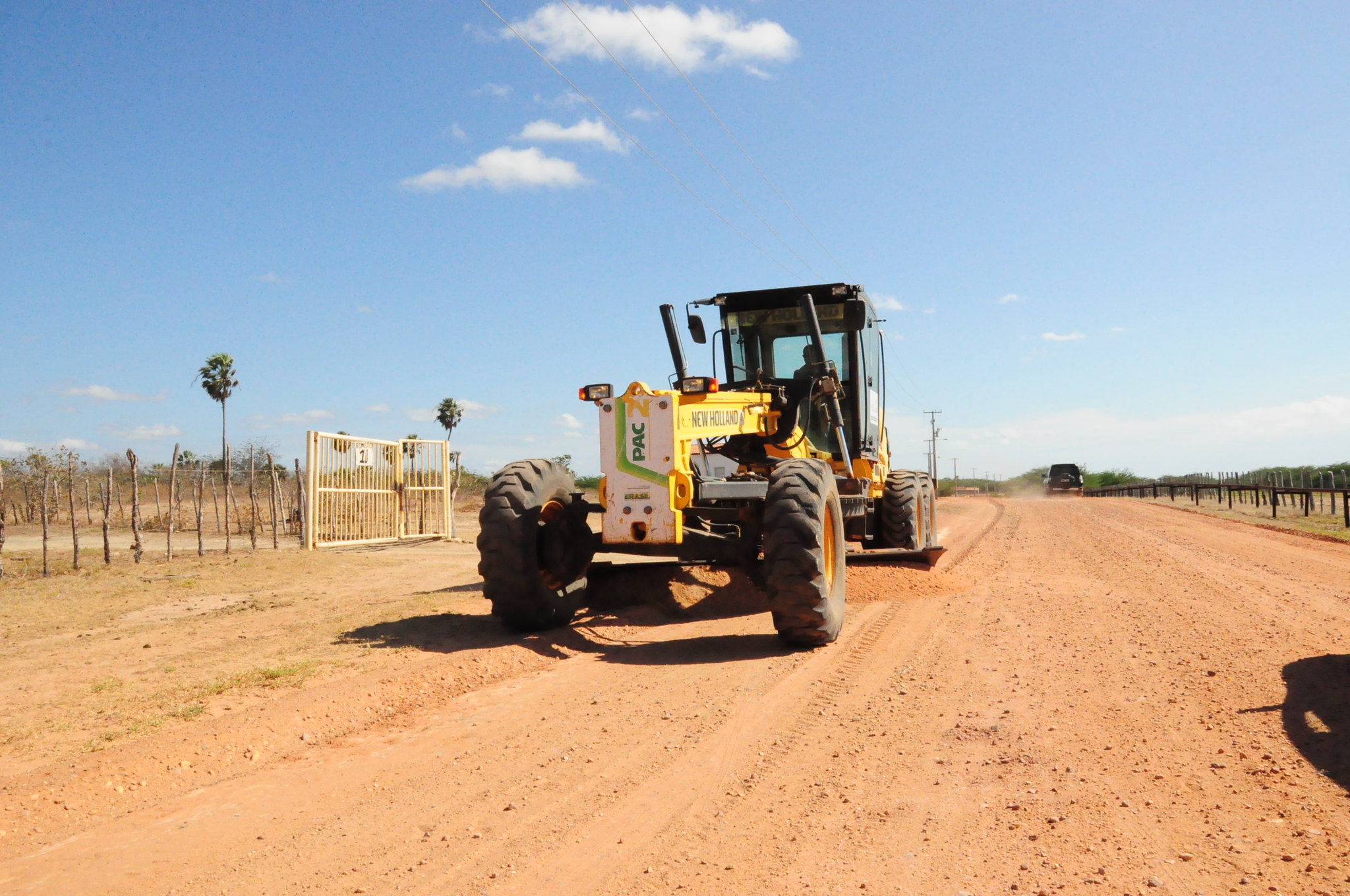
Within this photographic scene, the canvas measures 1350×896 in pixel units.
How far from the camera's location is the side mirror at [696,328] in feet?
34.6

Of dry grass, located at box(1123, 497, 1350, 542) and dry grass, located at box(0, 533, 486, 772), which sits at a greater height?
dry grass, located at box(0, 533, 486, 772)

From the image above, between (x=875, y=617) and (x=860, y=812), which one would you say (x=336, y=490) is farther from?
(x=860, y=812)

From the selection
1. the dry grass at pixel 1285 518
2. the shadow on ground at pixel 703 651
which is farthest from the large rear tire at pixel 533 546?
the dry grass at pixel 1285 518

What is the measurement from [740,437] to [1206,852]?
22.3 ft

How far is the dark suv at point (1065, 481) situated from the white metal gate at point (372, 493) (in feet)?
127

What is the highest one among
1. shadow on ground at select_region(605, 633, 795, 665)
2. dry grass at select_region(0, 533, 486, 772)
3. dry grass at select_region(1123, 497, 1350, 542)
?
dry grass at select_region(0, 533, 486, 772)

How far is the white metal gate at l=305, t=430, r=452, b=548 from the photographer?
17.9 m

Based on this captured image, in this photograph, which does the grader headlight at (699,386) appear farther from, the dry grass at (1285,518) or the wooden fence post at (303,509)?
the dry grass at (1285,518)

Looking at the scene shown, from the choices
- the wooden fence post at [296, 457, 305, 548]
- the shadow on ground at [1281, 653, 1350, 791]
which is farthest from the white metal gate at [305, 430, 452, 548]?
the shadow on ground at [1281, 653, 1350, 791]

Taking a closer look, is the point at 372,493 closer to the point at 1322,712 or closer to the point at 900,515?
the point at 900,515

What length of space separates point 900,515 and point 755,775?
24.8 feet

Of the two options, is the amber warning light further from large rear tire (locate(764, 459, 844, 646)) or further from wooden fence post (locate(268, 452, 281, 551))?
wooden fence post (locate(268, 452, 281, 551))

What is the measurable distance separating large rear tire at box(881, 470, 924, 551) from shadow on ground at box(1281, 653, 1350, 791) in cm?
542

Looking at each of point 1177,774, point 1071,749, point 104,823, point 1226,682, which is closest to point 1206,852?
point 1177,774
